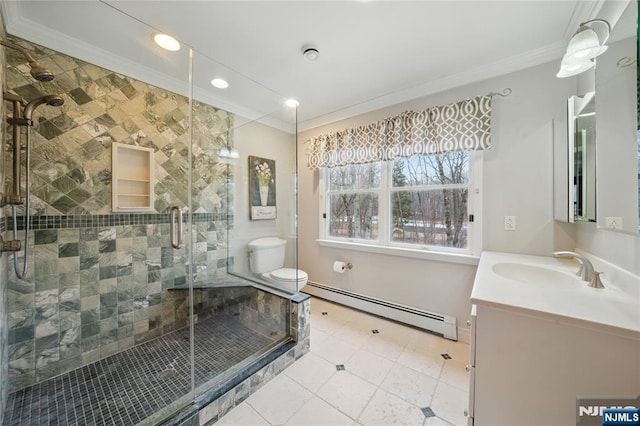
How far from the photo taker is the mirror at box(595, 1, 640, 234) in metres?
0.95

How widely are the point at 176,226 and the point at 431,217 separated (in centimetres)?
245

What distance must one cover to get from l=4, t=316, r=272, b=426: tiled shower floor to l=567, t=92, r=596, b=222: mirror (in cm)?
234

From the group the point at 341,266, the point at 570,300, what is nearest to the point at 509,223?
the point at 570,300

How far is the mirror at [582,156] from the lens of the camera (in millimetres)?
1319

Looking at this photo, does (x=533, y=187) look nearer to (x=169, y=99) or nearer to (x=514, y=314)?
(x=514, y=314)

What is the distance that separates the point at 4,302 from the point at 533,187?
363cm

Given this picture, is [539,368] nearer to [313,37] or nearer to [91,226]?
[313,37]

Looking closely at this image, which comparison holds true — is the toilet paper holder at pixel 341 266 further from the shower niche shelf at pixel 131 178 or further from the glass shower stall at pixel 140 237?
the shower niche shelf at pixel 131 178

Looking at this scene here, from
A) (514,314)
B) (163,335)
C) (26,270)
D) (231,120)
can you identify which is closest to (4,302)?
(26,270)

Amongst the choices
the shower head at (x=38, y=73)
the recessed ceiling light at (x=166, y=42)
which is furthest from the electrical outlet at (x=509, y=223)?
the shower head at (x=38, y=73)

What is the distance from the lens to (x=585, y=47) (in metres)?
1.19

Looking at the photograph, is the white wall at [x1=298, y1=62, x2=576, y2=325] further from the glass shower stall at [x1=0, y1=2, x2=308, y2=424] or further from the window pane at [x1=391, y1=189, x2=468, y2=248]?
the glass shower stall at [x1=0, y1=2, x2=308, y2=424]

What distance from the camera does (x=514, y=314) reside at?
2.98 feet

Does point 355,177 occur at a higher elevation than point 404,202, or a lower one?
higher
